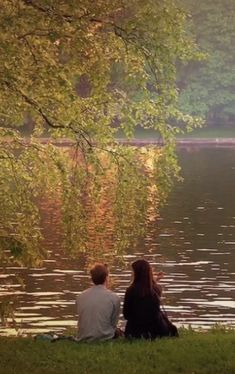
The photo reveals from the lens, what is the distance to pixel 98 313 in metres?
14.1

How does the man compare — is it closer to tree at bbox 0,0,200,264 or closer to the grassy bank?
the grassy bank

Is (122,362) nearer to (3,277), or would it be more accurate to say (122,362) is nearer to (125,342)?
(125,342)

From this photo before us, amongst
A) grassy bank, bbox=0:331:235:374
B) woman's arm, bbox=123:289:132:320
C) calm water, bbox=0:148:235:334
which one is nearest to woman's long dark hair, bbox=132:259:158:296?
woman's arm, bbox=123:289:132:320

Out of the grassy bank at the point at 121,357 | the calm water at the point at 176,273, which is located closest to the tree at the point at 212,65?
the calm water at the point at 176,273

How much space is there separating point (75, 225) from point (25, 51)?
234 centimetres

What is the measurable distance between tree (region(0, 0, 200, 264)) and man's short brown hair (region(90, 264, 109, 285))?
2.27ft

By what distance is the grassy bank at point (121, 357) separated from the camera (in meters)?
12.4

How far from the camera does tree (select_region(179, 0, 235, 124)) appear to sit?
95062 millimetres

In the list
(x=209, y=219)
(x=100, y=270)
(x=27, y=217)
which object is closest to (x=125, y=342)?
(x=100, y=270)

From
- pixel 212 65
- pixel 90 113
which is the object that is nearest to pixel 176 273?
pixel 90 113

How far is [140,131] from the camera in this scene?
89188 millimetres

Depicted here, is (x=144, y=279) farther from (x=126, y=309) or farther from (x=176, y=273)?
(x=176, y=273)

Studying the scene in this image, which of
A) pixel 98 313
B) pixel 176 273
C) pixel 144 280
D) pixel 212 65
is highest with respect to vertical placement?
pixel 144 280

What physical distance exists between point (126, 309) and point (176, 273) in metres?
12.6
